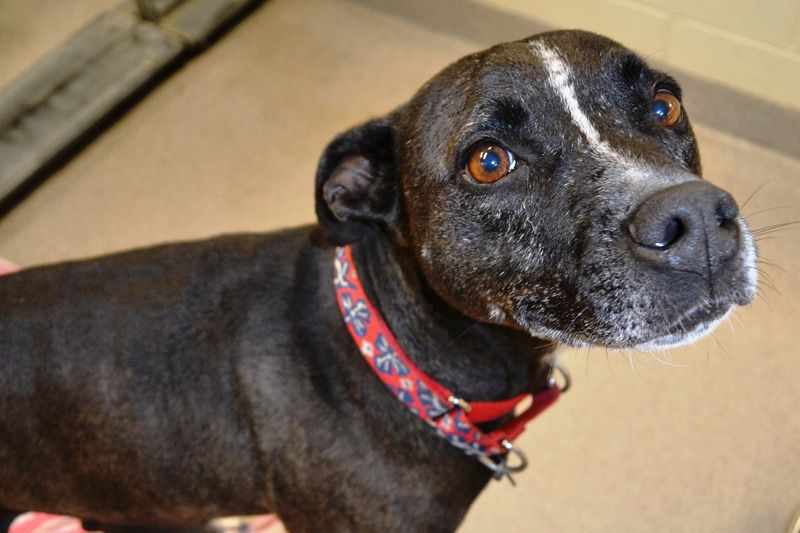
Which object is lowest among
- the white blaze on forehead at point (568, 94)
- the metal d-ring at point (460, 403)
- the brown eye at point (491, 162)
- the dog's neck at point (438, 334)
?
the metal d-ring at point (460, 403)

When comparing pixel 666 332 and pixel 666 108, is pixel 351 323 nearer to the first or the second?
pixel 666 332

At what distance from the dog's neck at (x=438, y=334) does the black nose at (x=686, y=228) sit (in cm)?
48

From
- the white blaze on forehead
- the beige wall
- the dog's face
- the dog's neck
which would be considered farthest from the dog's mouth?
the beige wall

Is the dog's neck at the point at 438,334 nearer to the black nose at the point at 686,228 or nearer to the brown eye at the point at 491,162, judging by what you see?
the brown eye at the point at 491,162

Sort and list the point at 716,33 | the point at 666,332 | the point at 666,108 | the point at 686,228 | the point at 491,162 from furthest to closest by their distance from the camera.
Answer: the point at 716,33
the point at 666,108
the point at 491,162
the point at 666,332
the point at 686,228

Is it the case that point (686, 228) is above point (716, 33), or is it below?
above

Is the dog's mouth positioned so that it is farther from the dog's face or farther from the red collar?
the red collar

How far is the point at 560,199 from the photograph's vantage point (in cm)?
153

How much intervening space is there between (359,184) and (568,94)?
1.77ft

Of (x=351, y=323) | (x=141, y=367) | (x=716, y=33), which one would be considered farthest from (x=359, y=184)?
(x=716, y=33)

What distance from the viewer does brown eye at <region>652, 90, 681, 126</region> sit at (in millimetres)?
1676

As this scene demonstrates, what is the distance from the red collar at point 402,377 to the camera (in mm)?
1738

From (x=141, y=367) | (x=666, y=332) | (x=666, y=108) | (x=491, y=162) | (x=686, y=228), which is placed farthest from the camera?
(x=141, y=367)

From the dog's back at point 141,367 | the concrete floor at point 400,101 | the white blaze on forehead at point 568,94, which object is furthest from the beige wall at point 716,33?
the dog's back at point 141,367
